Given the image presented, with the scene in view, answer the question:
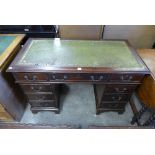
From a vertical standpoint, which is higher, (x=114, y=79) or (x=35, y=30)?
(x=35, y=30)

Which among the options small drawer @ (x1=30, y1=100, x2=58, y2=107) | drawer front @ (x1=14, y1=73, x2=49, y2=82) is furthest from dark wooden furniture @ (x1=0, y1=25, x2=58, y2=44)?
small drawer @ (x1=30, y1=100, x2=58, y2=107)

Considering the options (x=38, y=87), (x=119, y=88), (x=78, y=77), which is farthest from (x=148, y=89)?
(x=38, y=87)

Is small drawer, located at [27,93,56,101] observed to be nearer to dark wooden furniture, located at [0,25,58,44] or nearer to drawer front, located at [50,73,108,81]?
drawer front, located at [50,73,108,81]

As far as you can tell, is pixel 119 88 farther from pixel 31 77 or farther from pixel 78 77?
pixel 31 77

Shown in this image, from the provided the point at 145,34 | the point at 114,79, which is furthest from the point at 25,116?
the point at 145,34

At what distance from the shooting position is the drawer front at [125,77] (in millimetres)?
1045

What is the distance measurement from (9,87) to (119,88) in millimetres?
996

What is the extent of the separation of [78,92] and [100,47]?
2.37 ft

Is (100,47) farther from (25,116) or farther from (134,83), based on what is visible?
(25,116)

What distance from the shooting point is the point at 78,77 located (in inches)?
42.4

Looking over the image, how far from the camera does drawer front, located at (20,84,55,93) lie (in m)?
1.17

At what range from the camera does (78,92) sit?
68.7 inches

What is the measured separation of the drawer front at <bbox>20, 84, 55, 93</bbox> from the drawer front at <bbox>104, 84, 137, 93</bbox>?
0.50 meters
